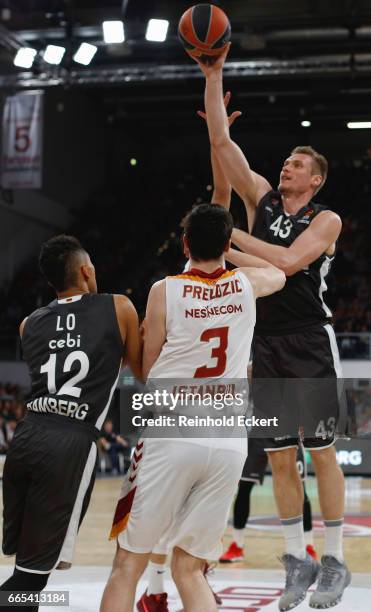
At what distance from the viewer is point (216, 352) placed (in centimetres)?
403

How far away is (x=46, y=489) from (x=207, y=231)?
137 cm

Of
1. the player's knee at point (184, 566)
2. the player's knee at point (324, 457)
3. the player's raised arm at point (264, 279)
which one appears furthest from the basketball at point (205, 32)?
the player's knee at point (184, 566)

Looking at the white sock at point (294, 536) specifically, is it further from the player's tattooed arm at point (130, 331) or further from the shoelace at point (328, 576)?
the player's tattooed arm at point (130, 331)

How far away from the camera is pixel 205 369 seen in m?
4.02

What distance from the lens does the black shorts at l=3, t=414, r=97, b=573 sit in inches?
156

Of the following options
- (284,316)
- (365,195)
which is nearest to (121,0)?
(365,195)

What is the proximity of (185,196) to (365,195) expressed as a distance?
17.6 feet

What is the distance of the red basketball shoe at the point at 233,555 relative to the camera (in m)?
7.73

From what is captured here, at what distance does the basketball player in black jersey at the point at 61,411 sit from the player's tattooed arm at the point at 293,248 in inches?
38.8

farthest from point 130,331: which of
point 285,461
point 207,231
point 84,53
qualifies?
point 84,53

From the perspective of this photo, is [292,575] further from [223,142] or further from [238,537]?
[238,537]

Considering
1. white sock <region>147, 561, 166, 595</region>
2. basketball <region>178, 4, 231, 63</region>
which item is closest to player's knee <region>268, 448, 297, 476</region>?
white sock <region>147, 561, 166, 595</region>

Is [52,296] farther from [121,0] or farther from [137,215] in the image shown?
[121,0]

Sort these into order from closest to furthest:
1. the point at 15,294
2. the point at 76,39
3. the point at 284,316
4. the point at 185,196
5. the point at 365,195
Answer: the point at 284,316 < the point at 76,39 < the point at 15,294 < the point at 365,195 < the point at 185,196
